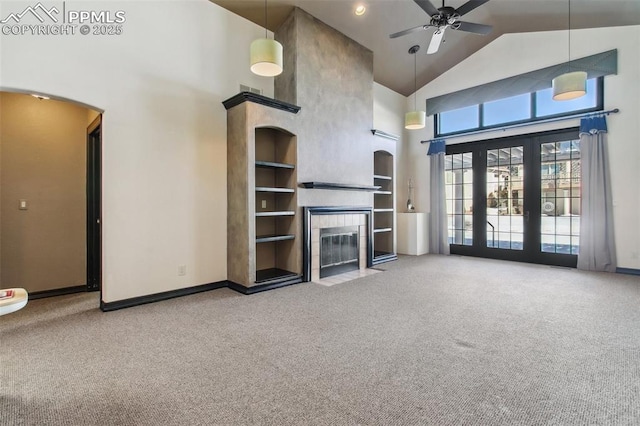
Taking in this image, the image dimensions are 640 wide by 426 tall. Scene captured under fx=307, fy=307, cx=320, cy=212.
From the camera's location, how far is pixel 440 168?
24.7 feet

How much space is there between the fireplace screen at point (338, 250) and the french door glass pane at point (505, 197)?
131 inches

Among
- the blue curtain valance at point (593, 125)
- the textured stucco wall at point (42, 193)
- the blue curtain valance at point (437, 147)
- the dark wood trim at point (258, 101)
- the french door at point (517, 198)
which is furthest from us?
the blue curtain valance at point (437, 147)

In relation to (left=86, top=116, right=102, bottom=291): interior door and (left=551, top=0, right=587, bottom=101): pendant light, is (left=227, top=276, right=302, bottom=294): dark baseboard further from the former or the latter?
(left=551, top=0, right=587, bottom=101): pendant light

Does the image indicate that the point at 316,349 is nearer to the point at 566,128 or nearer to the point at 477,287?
the point at 477,287

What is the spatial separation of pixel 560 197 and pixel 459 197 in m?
1.93

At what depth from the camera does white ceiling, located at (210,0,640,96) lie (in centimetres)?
483

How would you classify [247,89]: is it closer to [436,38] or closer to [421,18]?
[436,38]

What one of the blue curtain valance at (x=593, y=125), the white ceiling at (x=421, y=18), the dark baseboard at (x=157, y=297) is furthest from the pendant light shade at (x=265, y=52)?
the blue curtain valance at (x=593, y=125)

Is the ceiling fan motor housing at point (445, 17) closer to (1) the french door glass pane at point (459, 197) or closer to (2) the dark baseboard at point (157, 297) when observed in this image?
(1) the french door glass pane at point (459, 197)

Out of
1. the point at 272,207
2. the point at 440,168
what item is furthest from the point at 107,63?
the point at 440,168

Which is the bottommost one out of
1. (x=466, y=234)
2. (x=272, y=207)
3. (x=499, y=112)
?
(x=466, y=234)

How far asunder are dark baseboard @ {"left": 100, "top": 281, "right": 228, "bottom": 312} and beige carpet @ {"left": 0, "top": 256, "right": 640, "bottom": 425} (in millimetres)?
148

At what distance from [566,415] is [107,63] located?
5.15 m

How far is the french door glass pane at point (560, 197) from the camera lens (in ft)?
19.2
